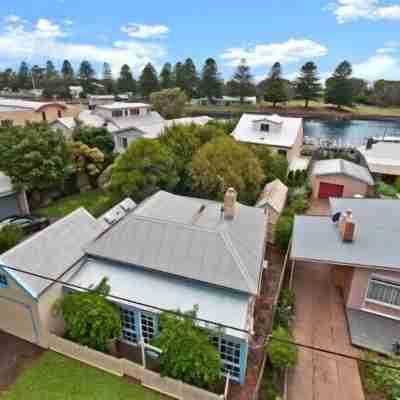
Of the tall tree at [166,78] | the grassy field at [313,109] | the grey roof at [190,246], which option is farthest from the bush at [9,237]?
the tall tree at [166,78]

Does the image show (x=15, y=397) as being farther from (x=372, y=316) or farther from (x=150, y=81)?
(x=150, y=81)

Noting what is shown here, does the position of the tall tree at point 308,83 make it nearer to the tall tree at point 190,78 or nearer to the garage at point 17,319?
the tall tree at point 190,78

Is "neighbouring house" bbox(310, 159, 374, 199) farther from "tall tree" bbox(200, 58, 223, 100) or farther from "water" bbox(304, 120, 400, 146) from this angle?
"tall tree" bbox(200, 58, 223, 100)

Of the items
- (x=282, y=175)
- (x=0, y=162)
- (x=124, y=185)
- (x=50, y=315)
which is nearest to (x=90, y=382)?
(x=50, y=315)

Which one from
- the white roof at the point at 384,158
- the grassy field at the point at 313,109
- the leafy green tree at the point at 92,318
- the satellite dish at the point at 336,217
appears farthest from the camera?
the grassy field at the point at 313,109

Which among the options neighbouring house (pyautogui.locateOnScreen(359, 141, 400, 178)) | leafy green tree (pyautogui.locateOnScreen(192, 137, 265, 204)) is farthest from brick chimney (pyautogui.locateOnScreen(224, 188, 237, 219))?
neighbouring house (pyautogui.locateOnScreen(359, 141, 400, 178))
